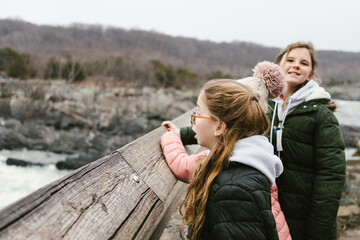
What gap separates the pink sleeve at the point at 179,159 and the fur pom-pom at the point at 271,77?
21.4 inches

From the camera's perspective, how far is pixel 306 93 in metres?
1.95

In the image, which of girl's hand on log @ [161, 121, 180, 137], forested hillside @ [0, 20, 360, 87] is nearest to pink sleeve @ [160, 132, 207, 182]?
girl's hand on log @ [161, 121, 180, 137]

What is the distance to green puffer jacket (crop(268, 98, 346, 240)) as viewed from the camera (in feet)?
5.69

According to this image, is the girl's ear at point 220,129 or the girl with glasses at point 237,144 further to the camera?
the girl's ear at point 220,129

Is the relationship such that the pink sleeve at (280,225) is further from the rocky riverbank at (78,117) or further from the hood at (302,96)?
the rocky riverbank at (78,117)

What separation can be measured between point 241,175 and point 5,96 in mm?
32141

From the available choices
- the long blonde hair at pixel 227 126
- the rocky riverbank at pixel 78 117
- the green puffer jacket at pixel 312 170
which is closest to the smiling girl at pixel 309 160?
the green puffer jacket at pixel 312 170

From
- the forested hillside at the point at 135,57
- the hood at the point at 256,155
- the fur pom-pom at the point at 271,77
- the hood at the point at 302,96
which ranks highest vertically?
the fur pom-pom at the point at 271,77

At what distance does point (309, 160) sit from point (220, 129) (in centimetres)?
86

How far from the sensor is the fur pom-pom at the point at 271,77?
5.30ft

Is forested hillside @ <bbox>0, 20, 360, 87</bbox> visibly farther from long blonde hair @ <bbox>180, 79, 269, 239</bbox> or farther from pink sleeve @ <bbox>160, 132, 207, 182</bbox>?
long blonde hair @ <bbox>180, 79, 269, 239</bbox>

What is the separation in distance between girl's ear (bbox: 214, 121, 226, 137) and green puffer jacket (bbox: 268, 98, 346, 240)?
0.80 meters

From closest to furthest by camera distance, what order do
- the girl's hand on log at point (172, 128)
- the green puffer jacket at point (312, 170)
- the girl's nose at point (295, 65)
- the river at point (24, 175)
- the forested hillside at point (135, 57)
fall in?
the green puffer jacket at point (312, 170)
the girl's hand on log at point (172, 128)
the girl's nose at point (295, 65)
the river at point (24, 175)
the forested hillside at point (135, 57)

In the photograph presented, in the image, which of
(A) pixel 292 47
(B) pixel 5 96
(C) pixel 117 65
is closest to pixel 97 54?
(C) pixel 117 65
